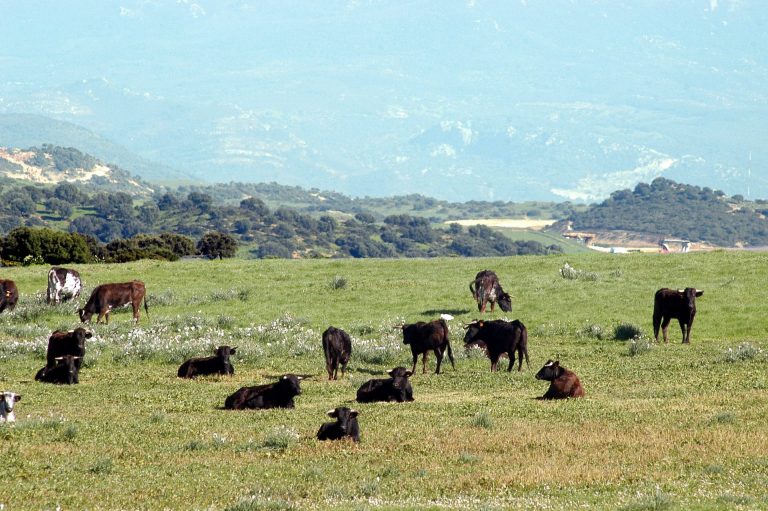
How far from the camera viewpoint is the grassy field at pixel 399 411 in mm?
16344

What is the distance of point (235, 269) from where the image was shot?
176 ft

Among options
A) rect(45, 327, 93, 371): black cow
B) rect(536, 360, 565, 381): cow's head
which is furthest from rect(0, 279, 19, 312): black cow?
rect(536, 360, 565, 381): cow's head

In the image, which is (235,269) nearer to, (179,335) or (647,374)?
(179,335)

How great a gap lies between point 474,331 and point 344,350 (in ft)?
13.0

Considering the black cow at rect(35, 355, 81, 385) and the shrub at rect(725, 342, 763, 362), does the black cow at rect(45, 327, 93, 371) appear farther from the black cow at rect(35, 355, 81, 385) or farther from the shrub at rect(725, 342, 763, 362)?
the shrub at rect(725, 342, 763, 362)

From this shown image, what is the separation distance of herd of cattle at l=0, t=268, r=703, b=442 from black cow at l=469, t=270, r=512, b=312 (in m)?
0.02

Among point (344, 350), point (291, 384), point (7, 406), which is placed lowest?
point (7, 406)

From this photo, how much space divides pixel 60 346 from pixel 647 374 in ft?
47.6

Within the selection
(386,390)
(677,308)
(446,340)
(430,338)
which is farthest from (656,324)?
(386,390)

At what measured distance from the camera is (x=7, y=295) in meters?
40.4

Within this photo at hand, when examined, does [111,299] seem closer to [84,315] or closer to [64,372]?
[84,315]

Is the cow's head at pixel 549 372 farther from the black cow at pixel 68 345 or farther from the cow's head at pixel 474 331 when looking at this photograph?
the black cow at pixel 68 345

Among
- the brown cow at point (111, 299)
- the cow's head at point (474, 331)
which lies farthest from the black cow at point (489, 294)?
the brown cow at point (111, 299)

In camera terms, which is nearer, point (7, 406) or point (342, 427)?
point (342, 427)
